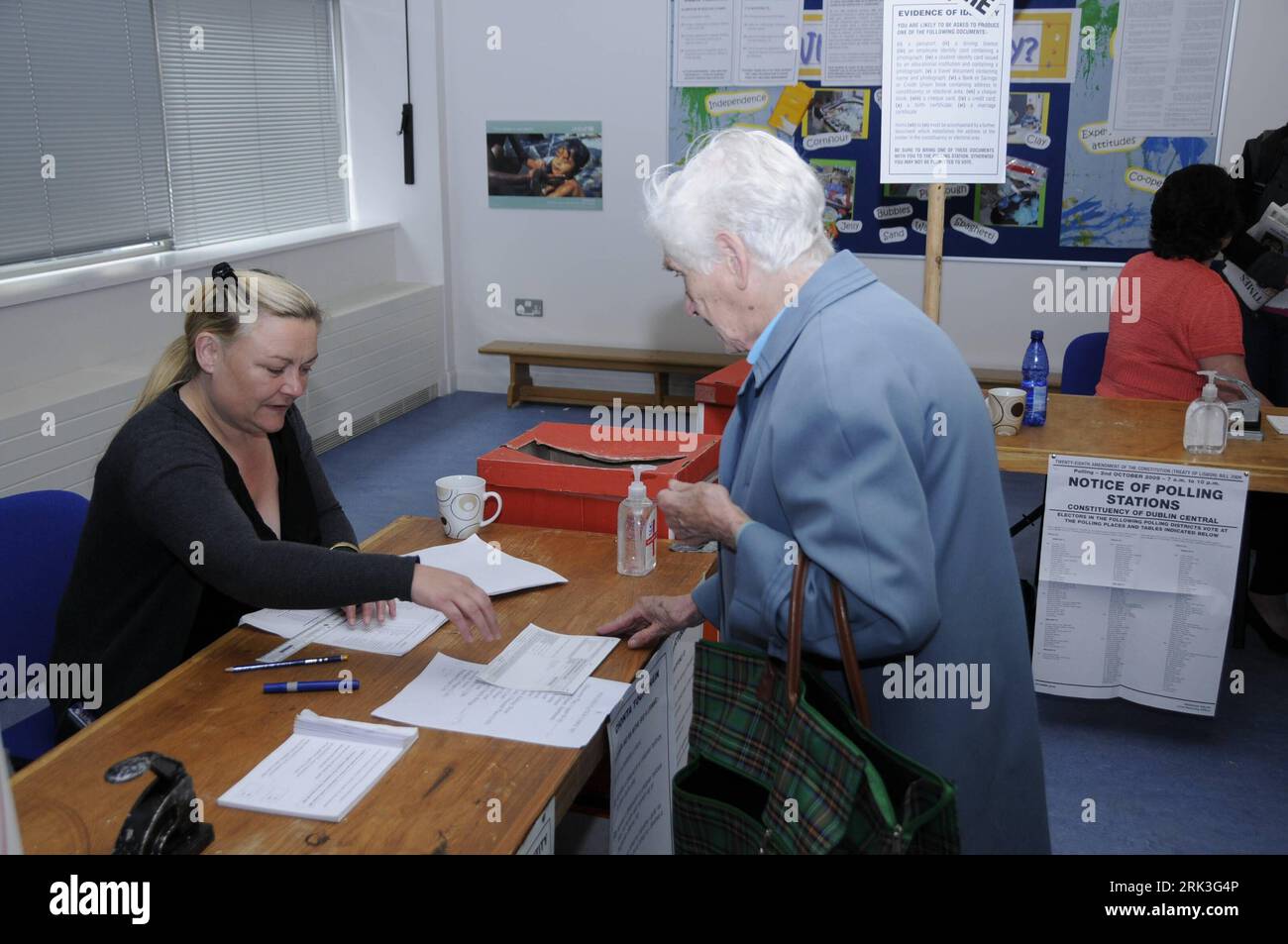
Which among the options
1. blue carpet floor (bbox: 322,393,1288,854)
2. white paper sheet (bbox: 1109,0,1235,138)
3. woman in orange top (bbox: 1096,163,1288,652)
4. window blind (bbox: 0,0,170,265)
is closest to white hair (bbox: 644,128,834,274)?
blue carpet floor (bbox: 322,393,1288,854)

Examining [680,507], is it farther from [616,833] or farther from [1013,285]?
[1013,285]

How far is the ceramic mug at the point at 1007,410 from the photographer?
10.9 feet

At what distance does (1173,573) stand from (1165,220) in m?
1.24

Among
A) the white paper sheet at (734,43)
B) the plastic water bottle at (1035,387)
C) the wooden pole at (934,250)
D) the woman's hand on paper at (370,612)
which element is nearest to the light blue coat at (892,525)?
the woman's hand on paper at (370,612)

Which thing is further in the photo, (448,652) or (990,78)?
(990,78)

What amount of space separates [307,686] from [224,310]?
710 mm

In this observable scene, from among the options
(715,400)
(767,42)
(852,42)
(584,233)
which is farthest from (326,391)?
(852,42)

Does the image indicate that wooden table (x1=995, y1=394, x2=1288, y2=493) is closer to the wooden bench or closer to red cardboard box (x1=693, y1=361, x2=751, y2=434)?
red cardboard box (x1=693, y1=361, x2=751, y2=434)

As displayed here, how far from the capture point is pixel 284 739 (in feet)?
5.19

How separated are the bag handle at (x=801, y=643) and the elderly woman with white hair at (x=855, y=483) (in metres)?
0.02

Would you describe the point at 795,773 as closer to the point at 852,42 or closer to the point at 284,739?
the point at 284,739

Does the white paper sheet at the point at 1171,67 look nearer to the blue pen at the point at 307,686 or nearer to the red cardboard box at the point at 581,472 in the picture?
the red cardboard box at the point at 581,472
